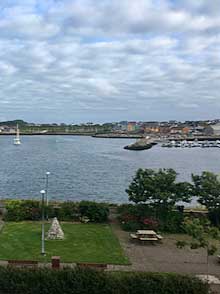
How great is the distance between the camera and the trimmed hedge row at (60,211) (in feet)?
82.6

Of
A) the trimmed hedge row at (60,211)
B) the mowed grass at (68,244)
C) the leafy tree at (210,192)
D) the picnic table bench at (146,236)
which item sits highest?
the leafy tree at (210,192)

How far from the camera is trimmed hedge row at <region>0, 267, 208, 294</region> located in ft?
41.4

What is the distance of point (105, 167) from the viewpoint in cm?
7619

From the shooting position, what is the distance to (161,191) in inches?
980

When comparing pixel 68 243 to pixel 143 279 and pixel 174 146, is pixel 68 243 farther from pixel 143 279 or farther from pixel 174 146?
pixel 174 146

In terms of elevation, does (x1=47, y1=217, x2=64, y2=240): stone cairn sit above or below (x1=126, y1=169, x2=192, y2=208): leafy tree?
below

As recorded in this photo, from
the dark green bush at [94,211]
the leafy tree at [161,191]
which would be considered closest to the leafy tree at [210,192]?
the leafy tree at [161,191]

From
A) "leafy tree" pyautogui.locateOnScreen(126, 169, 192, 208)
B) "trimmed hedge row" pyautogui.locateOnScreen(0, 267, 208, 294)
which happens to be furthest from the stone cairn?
"trimmed hedge row" pyautogui.locateOnScreen(0, 267, 208, 294)

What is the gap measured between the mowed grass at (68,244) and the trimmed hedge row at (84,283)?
5.16 meters

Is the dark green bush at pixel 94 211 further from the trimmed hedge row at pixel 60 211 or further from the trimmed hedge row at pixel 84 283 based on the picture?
the trimmed hedge row at pixel 84 283

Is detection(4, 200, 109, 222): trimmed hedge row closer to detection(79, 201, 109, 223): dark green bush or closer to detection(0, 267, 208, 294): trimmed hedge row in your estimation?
detection(79, 201, 109, 223): dark green bush

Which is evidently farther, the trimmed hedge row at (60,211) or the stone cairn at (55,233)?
the trimmed hedge row at (60,211)

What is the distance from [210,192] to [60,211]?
8.93m

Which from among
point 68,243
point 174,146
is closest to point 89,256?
point 68,243
